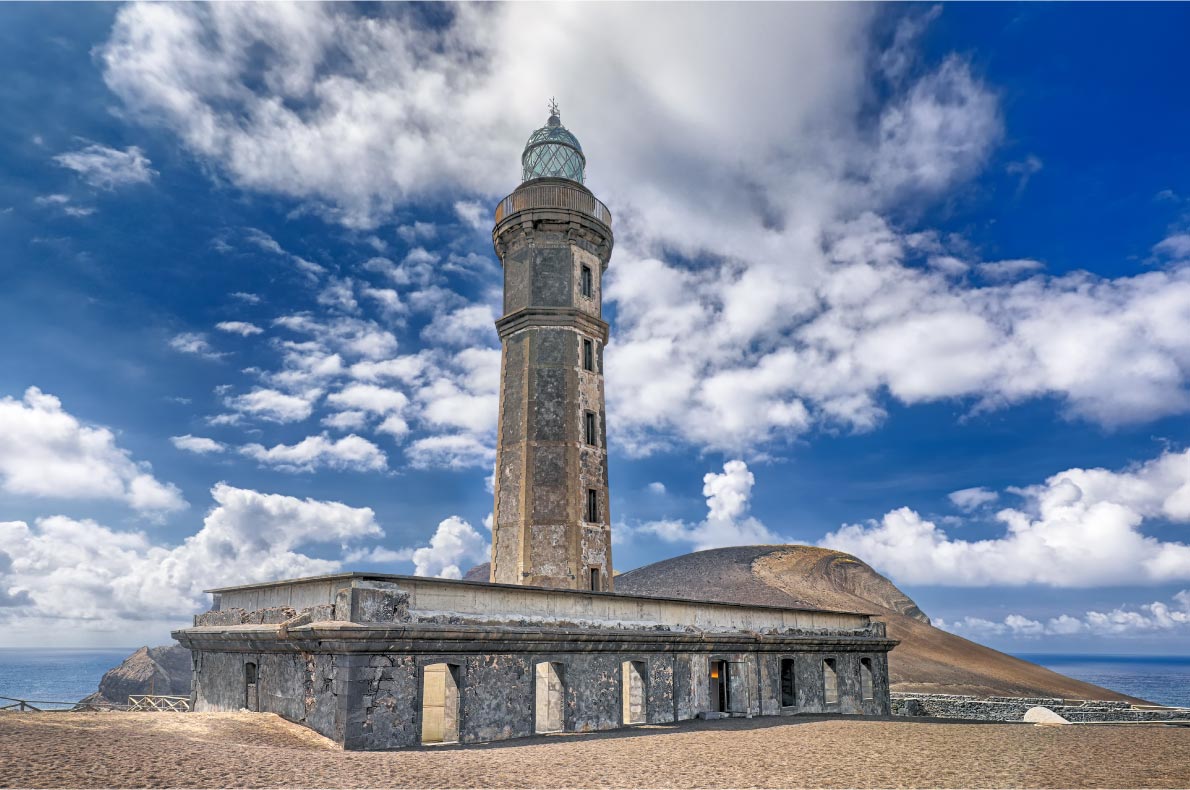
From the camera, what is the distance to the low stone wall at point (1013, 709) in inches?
1244

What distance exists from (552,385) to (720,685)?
10.7 meters

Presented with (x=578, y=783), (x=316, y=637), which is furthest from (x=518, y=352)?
(x=578, y=783)

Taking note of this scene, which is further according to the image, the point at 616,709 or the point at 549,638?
the point at 616,709

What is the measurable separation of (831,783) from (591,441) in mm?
15359

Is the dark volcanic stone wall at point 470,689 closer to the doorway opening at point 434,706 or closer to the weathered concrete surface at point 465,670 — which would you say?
the weathered concrete surface at point 465,670

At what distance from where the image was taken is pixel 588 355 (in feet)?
86.8

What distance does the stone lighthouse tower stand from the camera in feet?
79.5

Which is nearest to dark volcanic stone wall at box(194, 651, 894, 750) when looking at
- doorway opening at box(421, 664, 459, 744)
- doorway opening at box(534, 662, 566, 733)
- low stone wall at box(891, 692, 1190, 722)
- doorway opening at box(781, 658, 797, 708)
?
doorway opening at box(534, 662, 566, 733)

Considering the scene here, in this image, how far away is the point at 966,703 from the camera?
35.1 meters

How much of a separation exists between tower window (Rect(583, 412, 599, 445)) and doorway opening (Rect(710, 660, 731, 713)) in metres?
7.94

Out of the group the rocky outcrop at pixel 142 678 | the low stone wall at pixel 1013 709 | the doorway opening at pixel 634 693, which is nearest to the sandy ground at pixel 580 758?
the doorway opening at pixel 634 693

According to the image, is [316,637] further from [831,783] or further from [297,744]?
[831,783]

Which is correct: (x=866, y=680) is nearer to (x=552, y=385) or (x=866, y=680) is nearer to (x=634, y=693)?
(x=634, y=693)

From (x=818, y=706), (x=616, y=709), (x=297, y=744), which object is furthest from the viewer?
(x=818, y=706)
